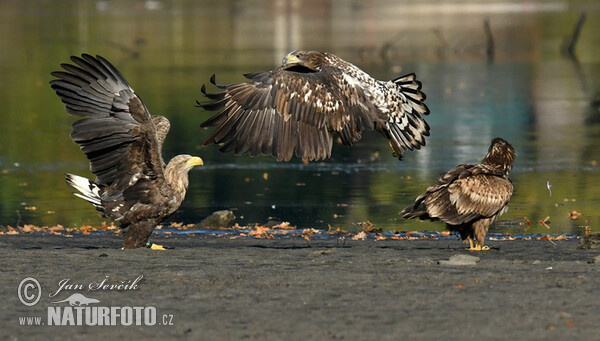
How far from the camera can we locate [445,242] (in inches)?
504

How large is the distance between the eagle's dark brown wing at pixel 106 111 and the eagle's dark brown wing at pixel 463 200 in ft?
8.50

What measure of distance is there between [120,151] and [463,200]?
325 cm

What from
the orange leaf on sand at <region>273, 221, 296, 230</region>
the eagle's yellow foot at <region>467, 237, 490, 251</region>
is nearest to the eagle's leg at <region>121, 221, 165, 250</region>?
the eagle's yellow foot at <region>467, 237, 490, 251</region>

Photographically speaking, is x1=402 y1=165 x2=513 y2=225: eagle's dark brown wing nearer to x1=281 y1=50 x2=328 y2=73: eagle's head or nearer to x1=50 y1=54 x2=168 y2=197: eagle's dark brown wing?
x1=281 y1=50 x2=328 y2=73: eagle's head

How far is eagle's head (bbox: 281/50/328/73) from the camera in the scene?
1335 cm

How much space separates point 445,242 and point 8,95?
85.6 feet

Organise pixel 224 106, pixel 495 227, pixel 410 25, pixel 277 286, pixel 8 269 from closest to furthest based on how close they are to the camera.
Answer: pixel 277 286 → pixel 8 269 → pixel 224 106 → pixel 495 227 → pixel 410 25

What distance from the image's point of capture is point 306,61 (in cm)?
1342

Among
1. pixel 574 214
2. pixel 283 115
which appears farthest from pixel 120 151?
pixel 574 214

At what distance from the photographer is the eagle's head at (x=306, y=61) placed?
526 inches

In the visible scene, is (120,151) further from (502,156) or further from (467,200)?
(502,156)

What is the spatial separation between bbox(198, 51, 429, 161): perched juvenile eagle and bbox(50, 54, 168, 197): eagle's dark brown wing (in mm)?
1098

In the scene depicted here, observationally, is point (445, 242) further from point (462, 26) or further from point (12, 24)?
point (12, 24)

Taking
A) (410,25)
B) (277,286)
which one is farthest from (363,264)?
(410,25)
